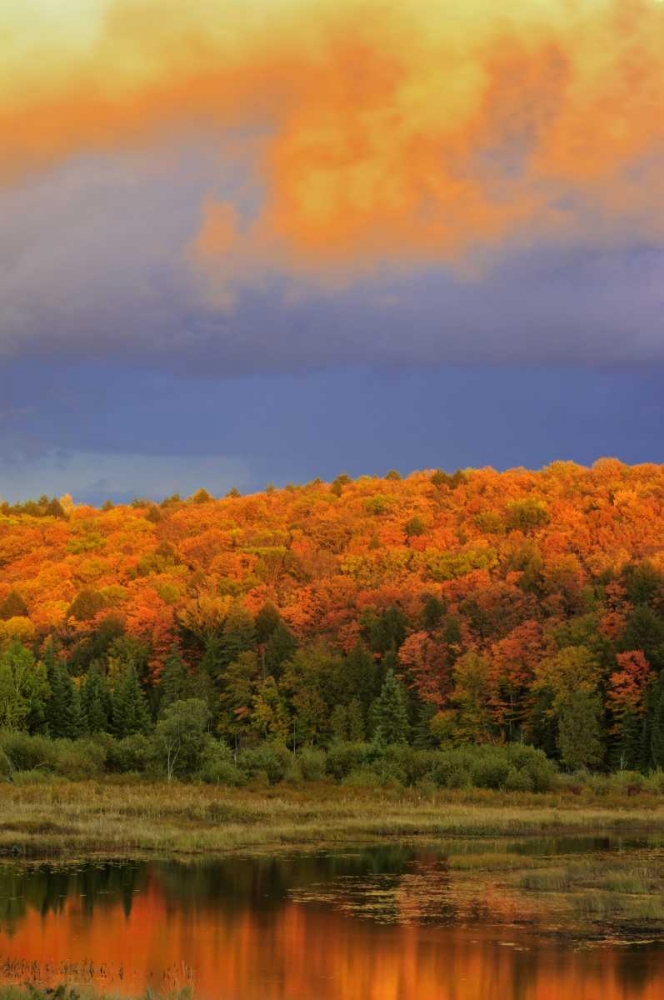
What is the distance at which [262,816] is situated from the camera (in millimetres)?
61125

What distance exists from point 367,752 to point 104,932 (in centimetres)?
5003

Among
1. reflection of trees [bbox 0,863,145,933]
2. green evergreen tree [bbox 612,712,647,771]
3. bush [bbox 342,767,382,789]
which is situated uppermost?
green evergreen tree [bbox 612,712,647,771]

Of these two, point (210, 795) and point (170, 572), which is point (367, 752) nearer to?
point (210, 795)

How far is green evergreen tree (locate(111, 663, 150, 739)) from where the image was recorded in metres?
106

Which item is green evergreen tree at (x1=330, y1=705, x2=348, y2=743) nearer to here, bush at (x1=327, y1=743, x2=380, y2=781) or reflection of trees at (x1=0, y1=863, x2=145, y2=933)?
bush at (x1=327, y1=743, x2=380, y2=781)

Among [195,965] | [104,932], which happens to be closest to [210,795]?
[104,932]

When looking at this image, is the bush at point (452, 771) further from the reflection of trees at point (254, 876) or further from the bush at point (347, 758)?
the reflection of trees at point (254, 876)

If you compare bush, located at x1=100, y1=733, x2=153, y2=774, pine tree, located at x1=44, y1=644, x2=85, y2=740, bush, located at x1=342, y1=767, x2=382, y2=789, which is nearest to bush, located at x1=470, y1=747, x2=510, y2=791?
bush, located at x1=342, y1=767, x2=382, y2=789

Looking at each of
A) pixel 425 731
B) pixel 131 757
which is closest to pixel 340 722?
pixel 425 731

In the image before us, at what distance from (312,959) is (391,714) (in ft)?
230

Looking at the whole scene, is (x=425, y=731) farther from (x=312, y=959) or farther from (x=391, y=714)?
(x=312, y=959)

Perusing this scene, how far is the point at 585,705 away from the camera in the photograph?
95.8 metres

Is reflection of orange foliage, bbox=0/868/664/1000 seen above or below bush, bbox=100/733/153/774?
below

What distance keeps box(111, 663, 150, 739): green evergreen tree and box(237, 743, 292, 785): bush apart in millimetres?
24888
